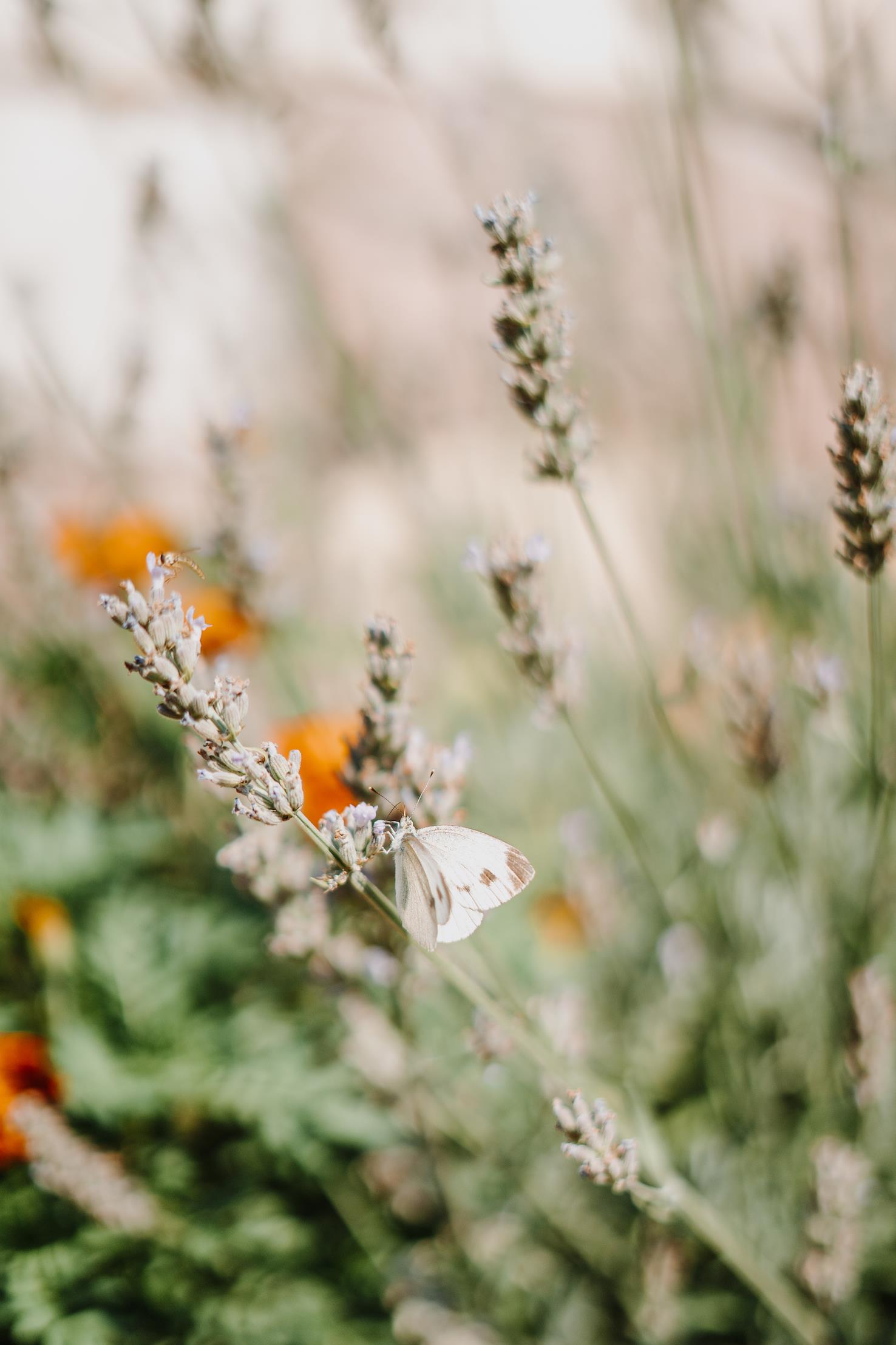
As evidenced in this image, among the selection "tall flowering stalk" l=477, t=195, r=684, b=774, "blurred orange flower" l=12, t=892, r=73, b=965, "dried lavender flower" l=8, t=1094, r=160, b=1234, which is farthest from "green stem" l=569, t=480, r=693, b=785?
"blurred orange flower" l=12, t=892, r=73, b=965

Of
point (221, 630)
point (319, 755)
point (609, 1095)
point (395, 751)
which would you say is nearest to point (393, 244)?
point (221, 630)

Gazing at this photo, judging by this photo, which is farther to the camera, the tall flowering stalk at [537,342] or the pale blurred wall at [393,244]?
the pale blurred wall at [393,244]

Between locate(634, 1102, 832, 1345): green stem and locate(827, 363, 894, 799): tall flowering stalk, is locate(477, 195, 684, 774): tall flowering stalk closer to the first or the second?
locate(827, 363, 894, 799): tall flowering stalk

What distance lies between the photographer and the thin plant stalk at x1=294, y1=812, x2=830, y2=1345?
2.20ft

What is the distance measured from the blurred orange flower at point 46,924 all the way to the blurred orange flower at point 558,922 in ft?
3.11

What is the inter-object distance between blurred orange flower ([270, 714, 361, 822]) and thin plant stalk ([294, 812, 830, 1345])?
1.13 feet

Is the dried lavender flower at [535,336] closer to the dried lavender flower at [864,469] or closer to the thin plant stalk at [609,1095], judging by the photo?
the dried lavender flower at [864,469]

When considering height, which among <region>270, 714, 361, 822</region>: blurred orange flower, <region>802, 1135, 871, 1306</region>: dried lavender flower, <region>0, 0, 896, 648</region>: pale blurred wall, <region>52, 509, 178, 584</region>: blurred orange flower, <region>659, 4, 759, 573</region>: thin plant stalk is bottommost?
<region>802, 1135, 871, 1306</region>: dried lavender flower

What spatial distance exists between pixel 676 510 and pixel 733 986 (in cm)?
143

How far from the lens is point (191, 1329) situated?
122cm

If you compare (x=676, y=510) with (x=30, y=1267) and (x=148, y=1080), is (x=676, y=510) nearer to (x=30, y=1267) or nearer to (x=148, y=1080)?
(x=148, y=1080)

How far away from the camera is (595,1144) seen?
71 cm

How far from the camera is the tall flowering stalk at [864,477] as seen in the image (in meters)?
0.77

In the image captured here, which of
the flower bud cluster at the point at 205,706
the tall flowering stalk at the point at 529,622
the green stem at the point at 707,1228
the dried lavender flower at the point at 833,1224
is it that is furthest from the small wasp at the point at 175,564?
the dried lavender flower at the point at 833,1224
